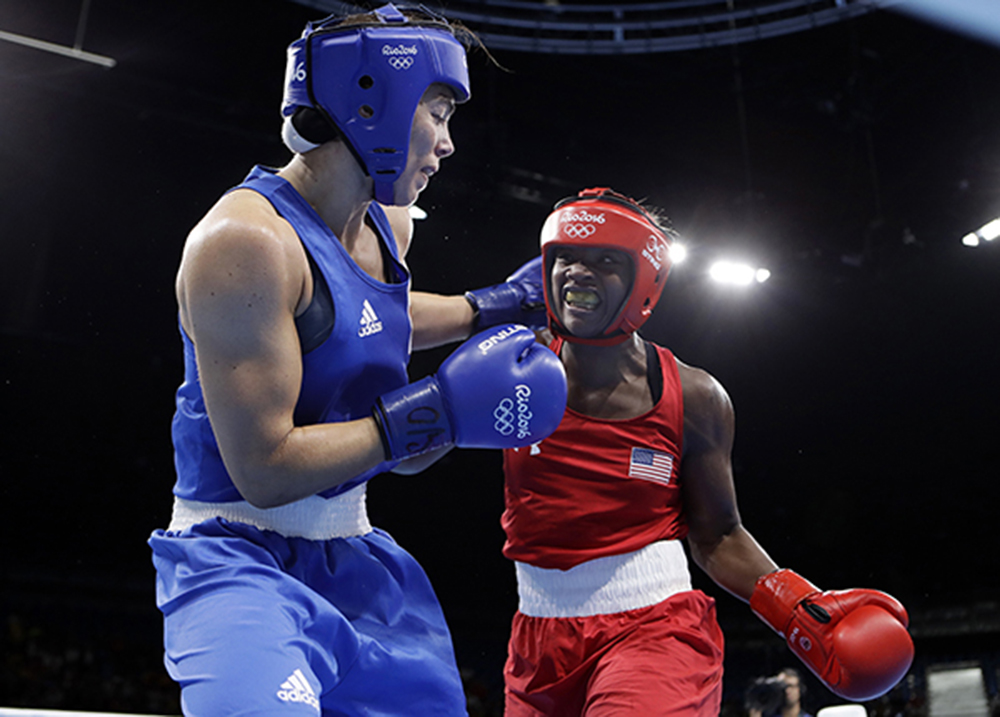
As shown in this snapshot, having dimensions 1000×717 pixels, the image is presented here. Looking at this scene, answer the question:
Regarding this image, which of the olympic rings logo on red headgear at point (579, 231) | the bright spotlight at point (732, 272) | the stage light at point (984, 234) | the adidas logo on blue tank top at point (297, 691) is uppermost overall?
the stage light at point (984, 234)

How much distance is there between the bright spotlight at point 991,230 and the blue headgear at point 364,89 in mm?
6686

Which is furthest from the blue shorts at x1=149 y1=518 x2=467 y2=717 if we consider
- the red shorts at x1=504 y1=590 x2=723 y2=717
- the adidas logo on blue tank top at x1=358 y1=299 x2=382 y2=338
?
the red shorts at x1=504 y1=590 x2=723 y2=717

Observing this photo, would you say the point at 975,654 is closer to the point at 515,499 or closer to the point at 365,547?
the point at 515,499

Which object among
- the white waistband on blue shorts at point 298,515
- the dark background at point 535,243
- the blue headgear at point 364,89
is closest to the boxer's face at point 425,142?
the blue headgear at point 364,89

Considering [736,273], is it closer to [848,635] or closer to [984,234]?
[984,234]

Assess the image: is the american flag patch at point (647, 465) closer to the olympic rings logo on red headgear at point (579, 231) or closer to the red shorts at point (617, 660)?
the red shorts at point (617, 660)

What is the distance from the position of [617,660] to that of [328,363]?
104 centimetres

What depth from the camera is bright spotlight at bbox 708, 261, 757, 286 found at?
746 centimetres

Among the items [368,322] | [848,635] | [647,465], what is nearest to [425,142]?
[368,322]

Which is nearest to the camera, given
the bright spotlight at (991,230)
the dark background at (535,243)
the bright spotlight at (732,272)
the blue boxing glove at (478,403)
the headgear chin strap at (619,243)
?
the blue boxing glove at (478,403)

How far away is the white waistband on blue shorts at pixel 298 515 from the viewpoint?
1528mm

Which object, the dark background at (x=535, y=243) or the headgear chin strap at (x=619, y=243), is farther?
the dark background at (x=535, y=243)

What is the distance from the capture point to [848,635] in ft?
6.54

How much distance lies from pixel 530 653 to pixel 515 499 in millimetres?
400
